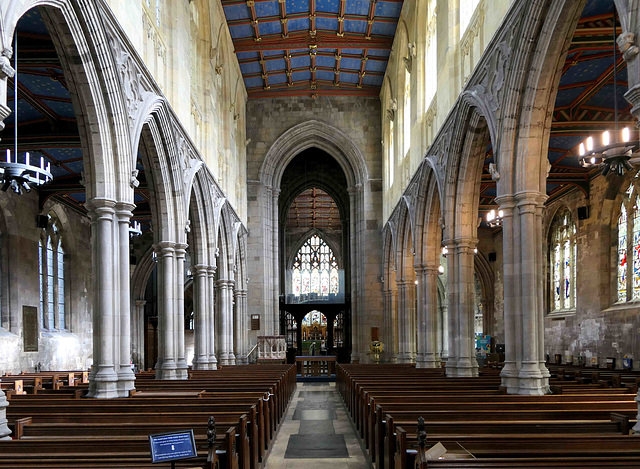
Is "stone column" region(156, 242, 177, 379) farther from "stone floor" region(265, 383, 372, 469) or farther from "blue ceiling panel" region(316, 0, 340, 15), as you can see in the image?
"blue ceiling panel" region(316, 0, 340, 15)

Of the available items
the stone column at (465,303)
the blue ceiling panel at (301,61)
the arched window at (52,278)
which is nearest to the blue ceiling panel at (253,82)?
the blue ceiling panel at (301,61)

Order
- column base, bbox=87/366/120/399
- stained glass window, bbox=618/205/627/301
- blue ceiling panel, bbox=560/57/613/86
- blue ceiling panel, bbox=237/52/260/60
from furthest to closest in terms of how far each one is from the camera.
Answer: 1. blue ceiling panel, bbox=237/52/260/60
2. stained glass window, bbox=618/205/627/301
3. blue ceiling panel, bbox=560/57/613/86
4. column base, bbox=87/366/120/399

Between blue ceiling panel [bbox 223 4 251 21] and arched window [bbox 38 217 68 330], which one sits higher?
blue ceiling panel [bbox 223 4 251 21]

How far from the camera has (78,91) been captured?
1109cm

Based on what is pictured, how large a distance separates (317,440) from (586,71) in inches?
403

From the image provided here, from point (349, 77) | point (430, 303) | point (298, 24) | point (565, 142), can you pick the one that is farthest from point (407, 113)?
point (430, 303)

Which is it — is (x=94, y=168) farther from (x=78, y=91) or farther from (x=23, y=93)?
(x=23, y=93)

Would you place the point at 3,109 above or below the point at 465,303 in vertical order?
above

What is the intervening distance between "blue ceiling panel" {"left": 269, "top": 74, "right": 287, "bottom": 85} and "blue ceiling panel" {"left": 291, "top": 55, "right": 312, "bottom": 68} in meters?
1.26

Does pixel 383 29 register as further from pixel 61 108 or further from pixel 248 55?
pixel 61 108

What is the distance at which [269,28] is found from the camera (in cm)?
2480

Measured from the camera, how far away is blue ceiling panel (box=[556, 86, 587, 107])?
17.0 meters

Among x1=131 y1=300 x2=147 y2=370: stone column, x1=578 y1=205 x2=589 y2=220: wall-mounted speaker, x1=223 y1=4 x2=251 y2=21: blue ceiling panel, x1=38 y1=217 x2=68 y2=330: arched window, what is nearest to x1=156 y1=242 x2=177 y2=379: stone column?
x1=38 y1=217 x2=68 y2=330: arched window

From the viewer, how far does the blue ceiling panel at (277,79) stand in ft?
98.1
